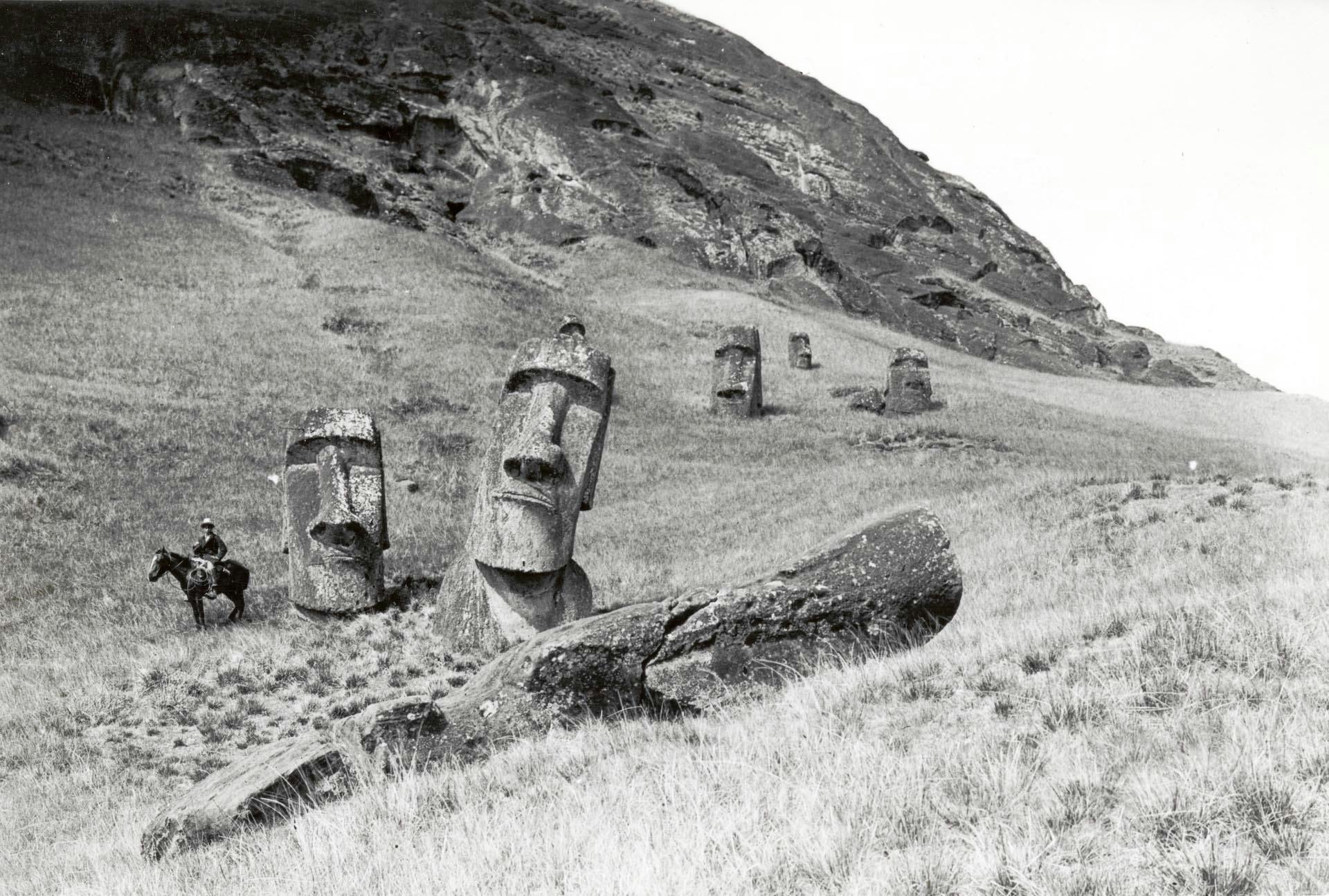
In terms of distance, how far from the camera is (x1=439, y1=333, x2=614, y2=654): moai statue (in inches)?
406

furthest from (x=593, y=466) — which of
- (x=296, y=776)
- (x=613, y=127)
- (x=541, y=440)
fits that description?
(x=613, y=127)

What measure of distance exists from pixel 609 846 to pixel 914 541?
12.0 feet

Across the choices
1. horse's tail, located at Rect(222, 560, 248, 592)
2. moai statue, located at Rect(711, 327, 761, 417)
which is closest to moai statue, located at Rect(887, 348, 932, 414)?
moai statue, located at Rect(711, 327, 761, 417)

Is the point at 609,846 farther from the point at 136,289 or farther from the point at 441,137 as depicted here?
the point at 441,137

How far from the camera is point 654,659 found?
6.54 metres

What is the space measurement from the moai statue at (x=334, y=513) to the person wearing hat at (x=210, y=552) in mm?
681

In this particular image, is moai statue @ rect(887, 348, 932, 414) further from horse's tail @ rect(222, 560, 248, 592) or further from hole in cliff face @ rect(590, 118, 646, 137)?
hole in cliff face @ rect(590, 118, 646, 137)

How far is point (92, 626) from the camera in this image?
11883mm

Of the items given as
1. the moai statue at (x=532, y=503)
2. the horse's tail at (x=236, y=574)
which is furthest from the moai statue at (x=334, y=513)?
the moai statue at (x=532, y=503)

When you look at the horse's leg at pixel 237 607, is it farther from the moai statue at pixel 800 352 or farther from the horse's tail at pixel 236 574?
the moai statue at pixel 800 352

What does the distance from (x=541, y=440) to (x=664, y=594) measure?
10.3 ft

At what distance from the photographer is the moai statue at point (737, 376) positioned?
26.9 m

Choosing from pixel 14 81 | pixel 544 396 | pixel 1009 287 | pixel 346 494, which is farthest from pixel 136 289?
pixel 1009 287

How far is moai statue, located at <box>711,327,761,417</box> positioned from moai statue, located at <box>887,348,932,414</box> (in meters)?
3.74
